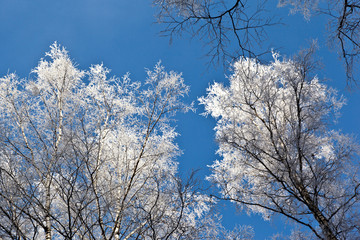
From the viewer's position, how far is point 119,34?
8600cm

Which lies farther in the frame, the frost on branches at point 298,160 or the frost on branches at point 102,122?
the frost on branches at point 102,122

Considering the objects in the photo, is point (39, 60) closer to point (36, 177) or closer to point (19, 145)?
point (19, 145)

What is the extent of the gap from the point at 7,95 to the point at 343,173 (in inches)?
268

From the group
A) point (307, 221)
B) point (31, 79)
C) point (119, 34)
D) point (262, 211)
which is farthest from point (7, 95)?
point (119, 34)

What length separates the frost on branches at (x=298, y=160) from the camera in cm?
422

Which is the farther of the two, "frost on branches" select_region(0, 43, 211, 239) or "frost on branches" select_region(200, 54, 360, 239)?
"frost on branches" select_region(0, 43, 211, 239)

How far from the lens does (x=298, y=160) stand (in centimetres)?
477

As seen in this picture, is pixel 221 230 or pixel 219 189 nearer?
pixel 219 189

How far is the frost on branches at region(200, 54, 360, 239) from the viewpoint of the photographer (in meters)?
4.22

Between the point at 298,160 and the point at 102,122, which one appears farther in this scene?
the point at 102,122

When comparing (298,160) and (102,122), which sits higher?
(102,122)

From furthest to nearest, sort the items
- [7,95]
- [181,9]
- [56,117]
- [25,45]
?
[25,45]
[7,95]
[56,117]
[181,9]

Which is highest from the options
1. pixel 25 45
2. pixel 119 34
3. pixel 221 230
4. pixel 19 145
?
pixel 119 34

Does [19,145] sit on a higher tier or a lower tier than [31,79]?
lower
